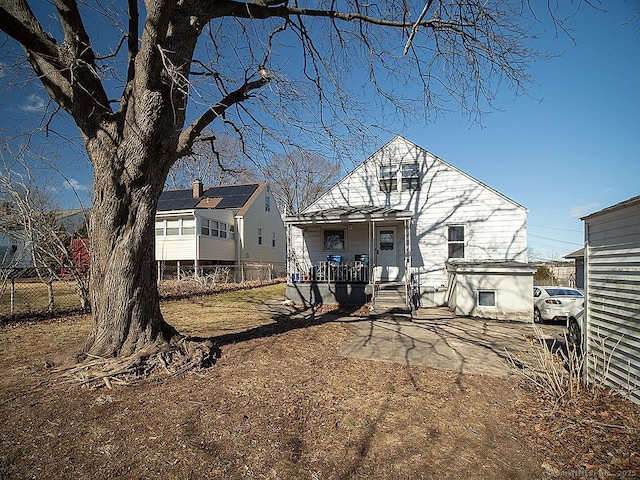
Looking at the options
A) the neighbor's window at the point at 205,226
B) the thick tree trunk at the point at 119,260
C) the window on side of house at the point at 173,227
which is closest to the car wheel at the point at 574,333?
the thick tree trunk at the point at 119,260

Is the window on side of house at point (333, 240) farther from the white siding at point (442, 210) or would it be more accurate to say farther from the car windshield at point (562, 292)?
the car windshield at point (562, 292)

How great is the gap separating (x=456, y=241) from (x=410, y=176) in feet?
10.3

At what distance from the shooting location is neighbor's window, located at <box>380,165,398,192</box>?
42.2 ft

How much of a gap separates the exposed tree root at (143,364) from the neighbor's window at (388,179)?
32.8 feet

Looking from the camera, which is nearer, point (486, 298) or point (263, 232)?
point (486, 298)

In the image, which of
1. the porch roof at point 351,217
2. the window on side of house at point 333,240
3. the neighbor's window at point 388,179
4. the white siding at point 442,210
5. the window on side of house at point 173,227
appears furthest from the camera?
the window on side of house at point 173,227

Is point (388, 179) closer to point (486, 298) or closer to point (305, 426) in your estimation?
point (486, 298)

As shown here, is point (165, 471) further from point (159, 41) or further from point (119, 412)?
point (159, 41)

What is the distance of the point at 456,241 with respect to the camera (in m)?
11.9

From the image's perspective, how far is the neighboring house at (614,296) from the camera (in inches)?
143

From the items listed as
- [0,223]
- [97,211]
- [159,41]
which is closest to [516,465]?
[97,211]

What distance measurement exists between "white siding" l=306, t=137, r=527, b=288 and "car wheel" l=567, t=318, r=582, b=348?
5.15m

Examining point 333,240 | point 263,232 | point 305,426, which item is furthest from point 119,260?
point 263,232

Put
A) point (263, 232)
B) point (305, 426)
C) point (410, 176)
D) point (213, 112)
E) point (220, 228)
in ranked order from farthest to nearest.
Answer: point (263, 232)
point (220, 228)
point (410, 176)
point (213, 112)
point (305, 426)
